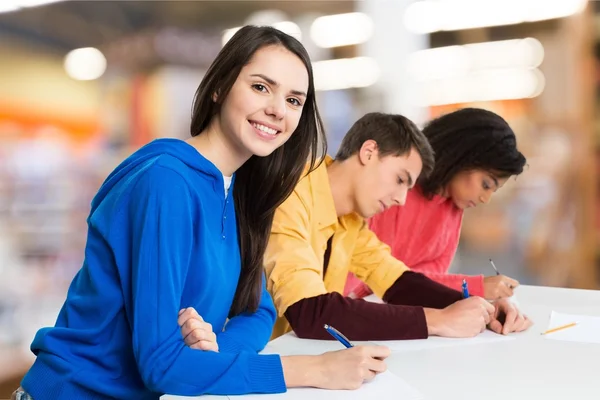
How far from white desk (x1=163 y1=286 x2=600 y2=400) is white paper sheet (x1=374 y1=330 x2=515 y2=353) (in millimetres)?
17

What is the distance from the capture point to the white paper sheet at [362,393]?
0.79 metres

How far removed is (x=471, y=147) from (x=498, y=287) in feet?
1.28

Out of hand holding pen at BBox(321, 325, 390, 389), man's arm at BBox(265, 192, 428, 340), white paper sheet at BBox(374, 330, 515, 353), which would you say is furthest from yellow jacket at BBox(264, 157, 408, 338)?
hand holding pen at BBox(321, 325, 390, 389)

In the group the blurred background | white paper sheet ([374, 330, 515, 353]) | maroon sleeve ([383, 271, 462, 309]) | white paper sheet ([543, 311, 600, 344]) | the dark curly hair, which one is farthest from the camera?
the blurred background

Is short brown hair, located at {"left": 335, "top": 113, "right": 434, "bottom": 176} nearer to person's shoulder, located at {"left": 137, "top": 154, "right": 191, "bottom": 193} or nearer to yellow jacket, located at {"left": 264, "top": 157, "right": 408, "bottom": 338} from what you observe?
yellow jacket, located at {"left": 264, "top": 157, "right": 408, "bottom": 338}

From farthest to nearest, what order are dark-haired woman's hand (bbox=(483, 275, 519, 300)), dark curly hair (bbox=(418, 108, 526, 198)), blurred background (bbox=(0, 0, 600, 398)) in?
blurred background (bbox=(0, 0, 600, 398)) → dark curly hair (bbox=(418, 108, 526, 198)) → dark-haired woman's hand (bbox=(483, 275, 519, 300))

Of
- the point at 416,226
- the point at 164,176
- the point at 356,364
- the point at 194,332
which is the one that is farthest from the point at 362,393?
the point at 416,226

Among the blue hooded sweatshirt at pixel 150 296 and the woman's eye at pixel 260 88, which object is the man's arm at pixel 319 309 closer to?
the blue hooded sweatshirt at pixel 150 296

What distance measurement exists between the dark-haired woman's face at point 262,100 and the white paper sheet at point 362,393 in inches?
14.2

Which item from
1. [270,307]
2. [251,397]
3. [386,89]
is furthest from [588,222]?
[251,397]

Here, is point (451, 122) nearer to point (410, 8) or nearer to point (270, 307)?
point (270, 307)

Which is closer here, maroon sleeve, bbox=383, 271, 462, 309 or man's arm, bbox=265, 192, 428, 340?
man's arm, bbox=265, 192, 428, 340

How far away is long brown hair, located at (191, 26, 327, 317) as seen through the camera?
0.96 m

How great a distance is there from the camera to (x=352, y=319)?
1074mm
